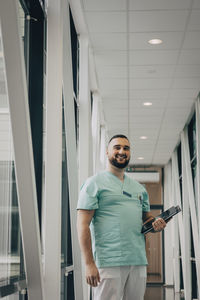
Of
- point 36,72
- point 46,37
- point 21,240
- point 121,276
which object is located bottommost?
point 121,276

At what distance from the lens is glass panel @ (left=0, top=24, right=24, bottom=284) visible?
2.65m

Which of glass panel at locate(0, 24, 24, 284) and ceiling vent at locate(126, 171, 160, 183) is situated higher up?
ceiling vent at locate(126, 171, 160, 183)

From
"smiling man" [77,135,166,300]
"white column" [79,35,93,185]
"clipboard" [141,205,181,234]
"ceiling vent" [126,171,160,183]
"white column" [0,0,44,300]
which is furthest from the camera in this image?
"ceiling vent" [126,171,160,183]

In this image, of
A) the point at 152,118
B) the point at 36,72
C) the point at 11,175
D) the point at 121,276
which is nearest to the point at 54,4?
the point at 36,72

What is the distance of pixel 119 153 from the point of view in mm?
2924

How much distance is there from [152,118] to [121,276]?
748 centimetres

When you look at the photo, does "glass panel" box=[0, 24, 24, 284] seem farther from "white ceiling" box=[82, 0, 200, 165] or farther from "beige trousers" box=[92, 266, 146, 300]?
"white ceiling" box=[82, 0, 200, 165]

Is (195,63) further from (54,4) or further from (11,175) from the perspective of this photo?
(11,175)

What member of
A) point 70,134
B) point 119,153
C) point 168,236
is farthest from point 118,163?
point 168,236

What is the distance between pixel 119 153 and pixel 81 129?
122 inches

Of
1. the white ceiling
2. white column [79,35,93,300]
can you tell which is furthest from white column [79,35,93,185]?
the white ceiling

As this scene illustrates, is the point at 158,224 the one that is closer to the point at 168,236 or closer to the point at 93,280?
the point at 93,280

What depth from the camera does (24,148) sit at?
267cm

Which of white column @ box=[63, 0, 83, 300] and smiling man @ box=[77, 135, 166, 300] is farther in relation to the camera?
white column @ box=[63, 0, 83, 300]
